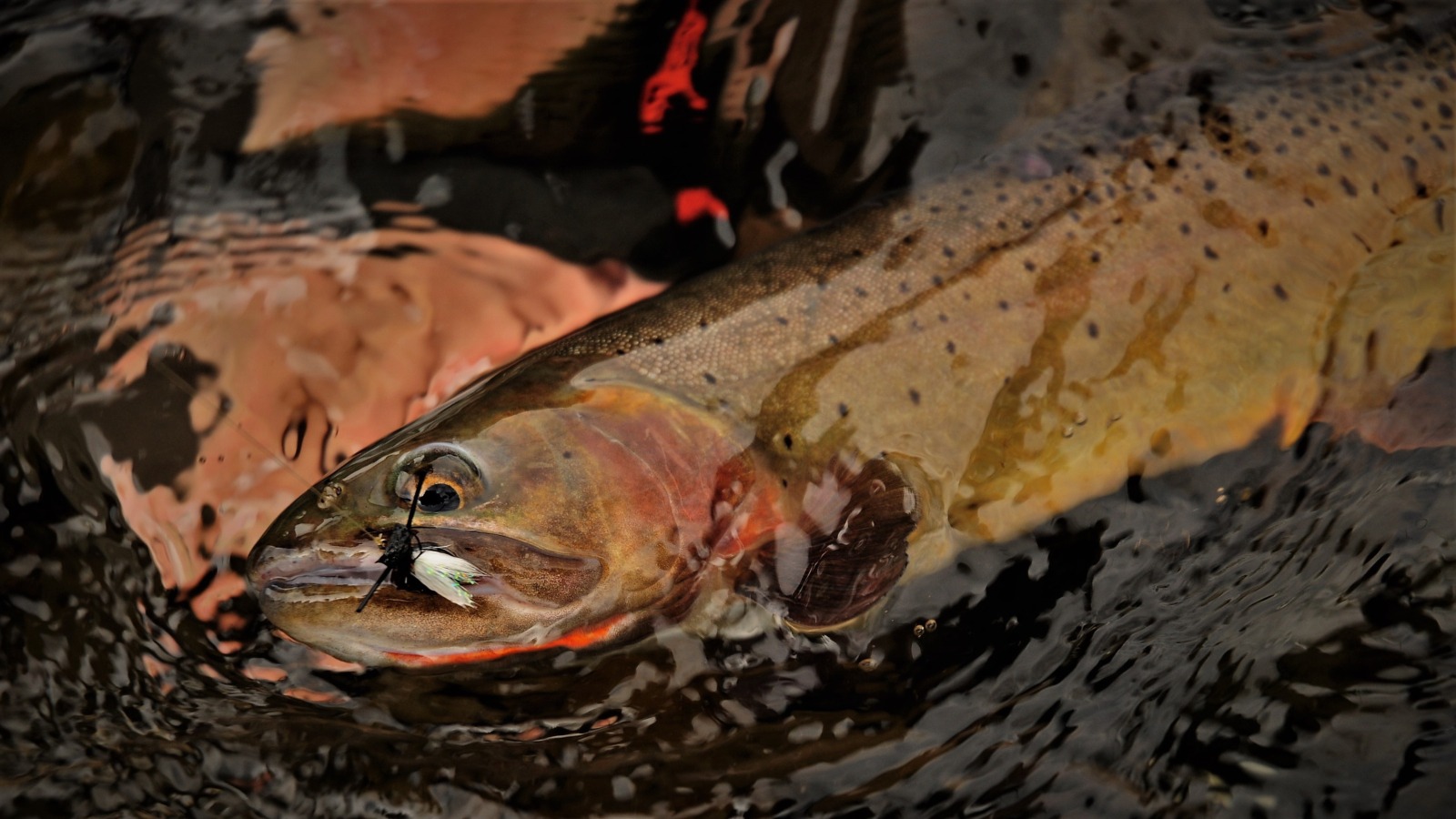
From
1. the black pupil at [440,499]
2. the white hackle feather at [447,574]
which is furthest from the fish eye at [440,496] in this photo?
the white hackle feather at [447,574]

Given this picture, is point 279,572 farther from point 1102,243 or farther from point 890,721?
point 1102,243

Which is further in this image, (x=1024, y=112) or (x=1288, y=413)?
(x=1024, y=112)

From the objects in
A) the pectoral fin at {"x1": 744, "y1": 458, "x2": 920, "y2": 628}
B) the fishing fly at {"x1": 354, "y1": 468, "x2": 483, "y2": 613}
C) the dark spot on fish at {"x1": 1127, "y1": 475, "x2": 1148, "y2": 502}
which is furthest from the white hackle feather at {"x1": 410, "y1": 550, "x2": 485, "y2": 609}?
the dark spot on fish at {"x1": 1127, "y1": 475, "x2": 1148, "y2": 502}

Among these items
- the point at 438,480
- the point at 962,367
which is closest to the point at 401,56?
the point at 438,480

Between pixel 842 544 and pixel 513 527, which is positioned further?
pixel 842 544

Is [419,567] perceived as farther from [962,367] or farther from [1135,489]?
[1135,489]

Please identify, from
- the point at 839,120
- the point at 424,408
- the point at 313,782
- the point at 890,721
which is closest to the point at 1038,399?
the point at 890,721

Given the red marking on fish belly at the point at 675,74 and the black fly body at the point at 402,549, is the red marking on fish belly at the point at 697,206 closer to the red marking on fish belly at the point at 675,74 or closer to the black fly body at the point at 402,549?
the red marking on fish belly at the point at 675,74
